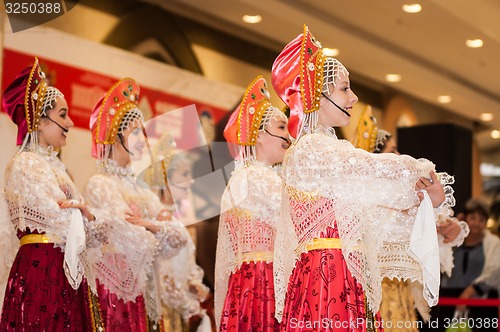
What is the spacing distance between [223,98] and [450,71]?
343 centimetres

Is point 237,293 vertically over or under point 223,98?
under

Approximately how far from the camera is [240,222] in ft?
16.0

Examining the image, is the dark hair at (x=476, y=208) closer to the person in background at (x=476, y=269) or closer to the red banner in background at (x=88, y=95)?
the person in background at (x=476, y=269)

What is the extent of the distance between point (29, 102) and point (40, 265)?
902 mm

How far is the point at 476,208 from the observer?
300 inches

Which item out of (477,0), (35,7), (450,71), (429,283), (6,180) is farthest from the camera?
(450,71)

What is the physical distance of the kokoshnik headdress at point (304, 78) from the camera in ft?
12.9

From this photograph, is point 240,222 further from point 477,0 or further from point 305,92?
point 477,0

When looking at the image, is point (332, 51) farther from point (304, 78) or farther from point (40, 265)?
point (304, 78)

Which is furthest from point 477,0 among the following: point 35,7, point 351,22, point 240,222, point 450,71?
point 240,222

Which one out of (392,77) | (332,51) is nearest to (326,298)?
(332,51)

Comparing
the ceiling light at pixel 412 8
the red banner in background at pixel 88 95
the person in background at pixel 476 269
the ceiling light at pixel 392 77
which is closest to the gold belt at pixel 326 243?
the person in background at pixel 476 269

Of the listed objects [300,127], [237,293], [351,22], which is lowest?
[237,293]

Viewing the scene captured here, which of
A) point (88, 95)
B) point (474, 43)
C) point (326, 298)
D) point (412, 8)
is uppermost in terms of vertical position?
point (474, 43)
